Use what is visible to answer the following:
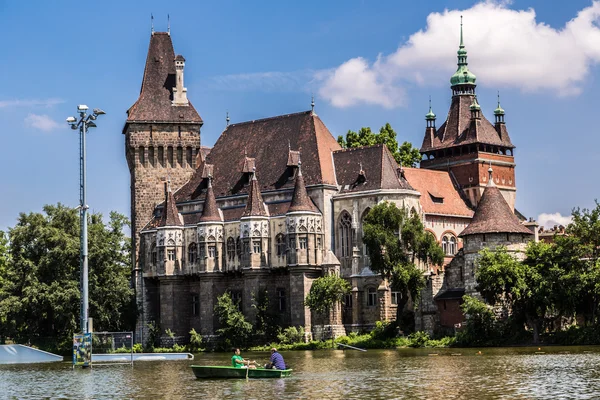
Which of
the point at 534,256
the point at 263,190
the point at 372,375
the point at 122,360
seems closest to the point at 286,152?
the point at 263,190

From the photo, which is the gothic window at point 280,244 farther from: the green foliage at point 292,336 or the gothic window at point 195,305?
the gothic window at point 195,305

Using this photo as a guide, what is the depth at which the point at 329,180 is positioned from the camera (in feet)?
363

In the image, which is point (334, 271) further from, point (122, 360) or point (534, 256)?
point (122, 360)

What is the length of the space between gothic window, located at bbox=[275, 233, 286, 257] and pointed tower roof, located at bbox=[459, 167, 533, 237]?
685 inches

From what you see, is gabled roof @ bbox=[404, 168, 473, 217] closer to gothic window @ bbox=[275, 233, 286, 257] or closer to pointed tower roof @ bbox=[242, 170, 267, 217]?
gothic window @ bbox=[275, 233, 286, 257]

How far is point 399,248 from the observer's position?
325 ft

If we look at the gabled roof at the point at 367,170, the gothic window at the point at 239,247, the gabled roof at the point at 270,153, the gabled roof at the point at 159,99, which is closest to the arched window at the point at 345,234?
the gabled roof at the point at 367,170

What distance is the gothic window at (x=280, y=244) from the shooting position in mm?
109188

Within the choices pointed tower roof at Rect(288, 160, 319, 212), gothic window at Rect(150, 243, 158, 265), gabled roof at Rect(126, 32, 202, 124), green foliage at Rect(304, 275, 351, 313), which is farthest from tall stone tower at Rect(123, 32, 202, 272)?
green foliage at Rect(304, 275, 351, 313)

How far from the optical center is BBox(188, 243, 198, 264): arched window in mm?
114812

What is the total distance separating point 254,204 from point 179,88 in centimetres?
1752

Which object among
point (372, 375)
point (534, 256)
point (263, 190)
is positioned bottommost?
point (372, 375)

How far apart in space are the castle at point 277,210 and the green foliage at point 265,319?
1.33 m

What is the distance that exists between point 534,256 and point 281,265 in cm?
2561
